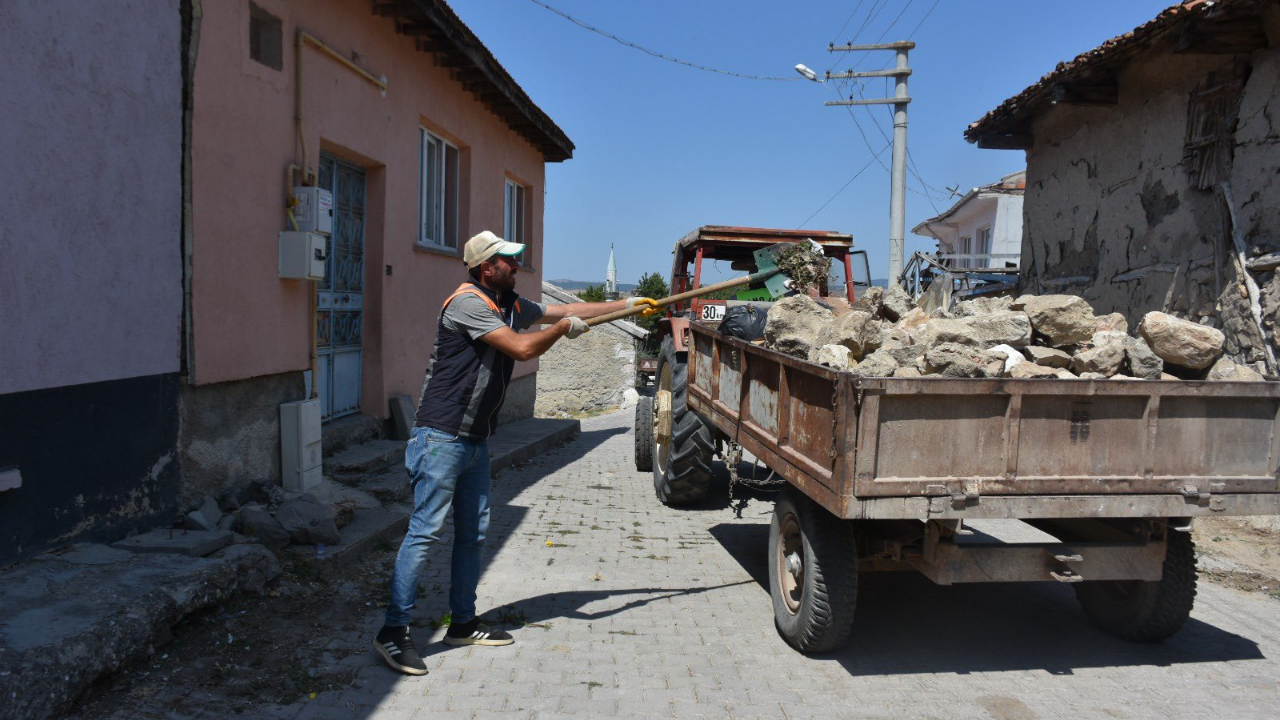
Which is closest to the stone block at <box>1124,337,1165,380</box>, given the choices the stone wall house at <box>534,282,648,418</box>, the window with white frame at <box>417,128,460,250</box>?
the window with white frame at <box>417,128,460,250</box>

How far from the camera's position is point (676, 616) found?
4621 mm

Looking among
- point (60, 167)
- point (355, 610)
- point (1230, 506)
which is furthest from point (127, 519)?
point (1230, 506)

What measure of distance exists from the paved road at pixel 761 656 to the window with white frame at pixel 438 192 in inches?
178

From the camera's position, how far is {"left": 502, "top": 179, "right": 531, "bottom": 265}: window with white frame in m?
12.2

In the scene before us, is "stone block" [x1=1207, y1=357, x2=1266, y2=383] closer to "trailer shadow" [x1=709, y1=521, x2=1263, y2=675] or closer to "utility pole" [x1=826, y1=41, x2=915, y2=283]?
"trailer shadow" [x1=709, y1=521, x2=1263, y2=675]

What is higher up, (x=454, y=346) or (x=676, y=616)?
(x=454, y=346)

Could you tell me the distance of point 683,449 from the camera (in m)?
6.70

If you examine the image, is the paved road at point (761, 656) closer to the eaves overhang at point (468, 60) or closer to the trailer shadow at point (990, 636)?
the trailer shadow at point (990, 636)

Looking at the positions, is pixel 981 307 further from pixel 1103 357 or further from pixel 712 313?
pixel 712 313

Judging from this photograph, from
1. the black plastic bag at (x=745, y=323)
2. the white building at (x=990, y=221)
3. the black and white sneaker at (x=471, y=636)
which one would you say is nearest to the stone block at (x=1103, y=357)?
the black plastic bag at (x=745, y=323)

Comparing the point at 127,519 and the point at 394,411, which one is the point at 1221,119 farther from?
the point at 127,519

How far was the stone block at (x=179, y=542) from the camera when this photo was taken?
424cm

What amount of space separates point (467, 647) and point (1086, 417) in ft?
9.94

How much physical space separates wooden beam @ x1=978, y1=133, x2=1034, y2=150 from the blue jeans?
9493 millimetres
